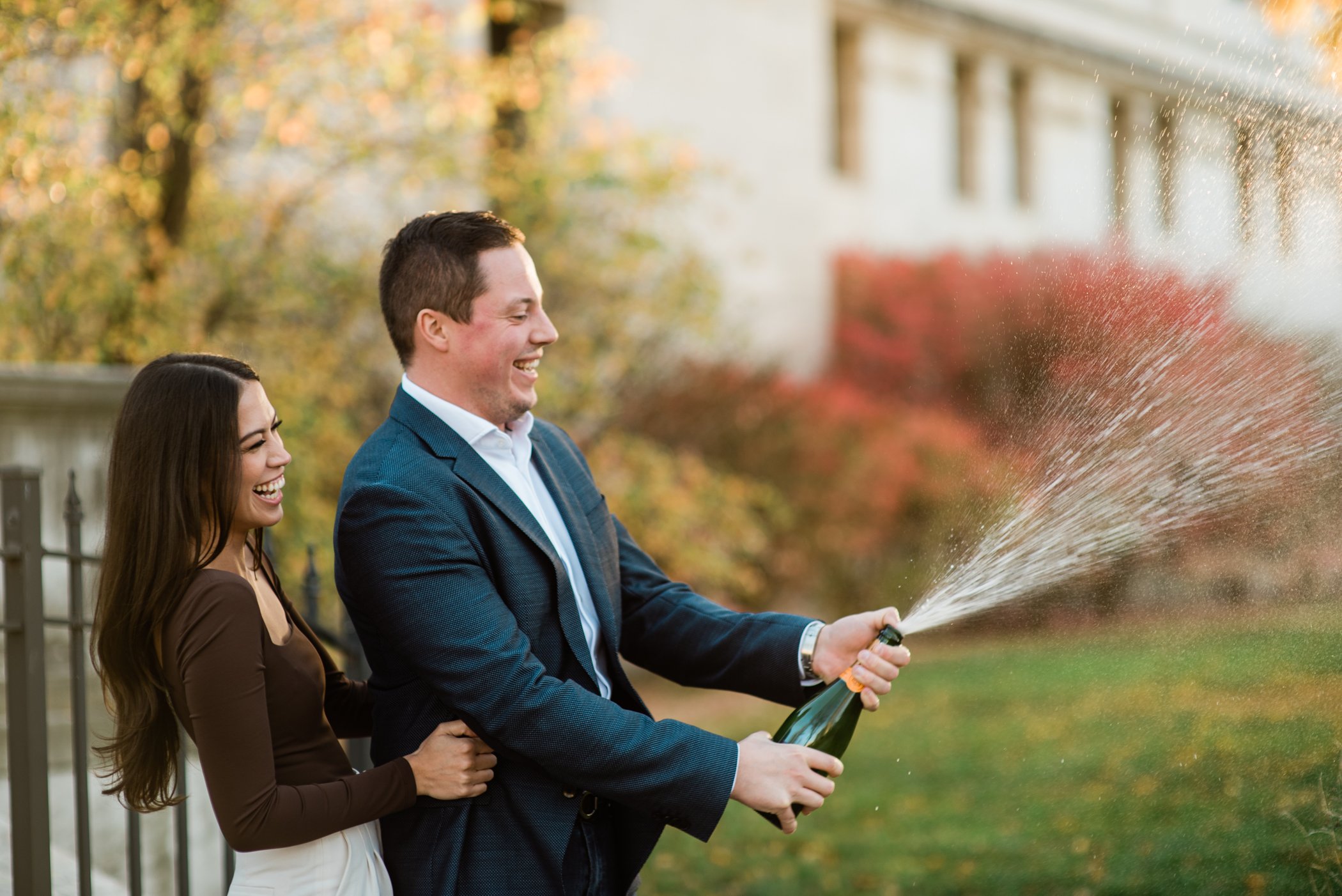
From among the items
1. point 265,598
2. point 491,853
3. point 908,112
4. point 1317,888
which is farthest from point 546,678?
point 908,112

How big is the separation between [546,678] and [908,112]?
1719 cm

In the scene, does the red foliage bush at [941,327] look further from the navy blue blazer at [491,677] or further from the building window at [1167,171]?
the navy blue blazer at [491,677]

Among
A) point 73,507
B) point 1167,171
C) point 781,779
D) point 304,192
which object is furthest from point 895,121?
point 781,779

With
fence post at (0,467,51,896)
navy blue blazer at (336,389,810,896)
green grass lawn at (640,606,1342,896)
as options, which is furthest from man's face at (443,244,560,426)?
green grass lawn at (640,606,1342,896)

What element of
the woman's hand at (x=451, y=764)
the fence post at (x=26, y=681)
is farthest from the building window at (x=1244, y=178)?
the fence post at (x=26, y=681)

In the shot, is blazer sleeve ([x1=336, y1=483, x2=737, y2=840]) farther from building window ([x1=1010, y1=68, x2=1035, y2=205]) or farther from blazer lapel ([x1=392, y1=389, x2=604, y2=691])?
building window ([x1=1010, y1=68, x2=1035, y2=205])

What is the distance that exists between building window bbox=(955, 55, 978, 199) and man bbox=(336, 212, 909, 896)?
58.3 feet

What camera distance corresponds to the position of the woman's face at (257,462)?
2.50m

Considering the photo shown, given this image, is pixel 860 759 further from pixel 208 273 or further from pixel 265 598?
pixel 265 598

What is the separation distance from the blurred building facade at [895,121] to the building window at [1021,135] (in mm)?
30

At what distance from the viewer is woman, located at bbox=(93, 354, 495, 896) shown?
2.33 metres

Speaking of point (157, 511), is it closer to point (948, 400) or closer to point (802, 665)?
point (802, 665)

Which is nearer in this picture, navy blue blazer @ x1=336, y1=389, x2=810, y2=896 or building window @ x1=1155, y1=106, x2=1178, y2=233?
navy blue blazer @ x1=336, y1=389, x2=810, y2=896

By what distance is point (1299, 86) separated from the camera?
3818 millimetres
